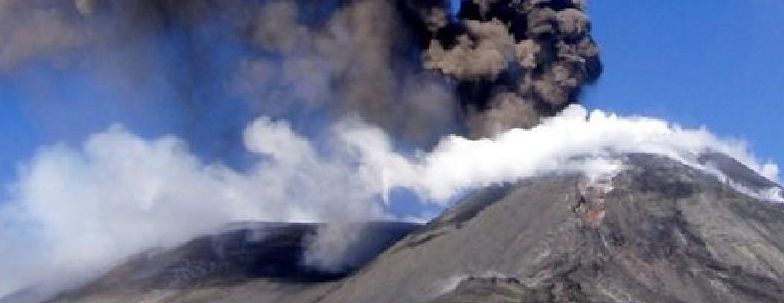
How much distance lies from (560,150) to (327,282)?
12.3 m

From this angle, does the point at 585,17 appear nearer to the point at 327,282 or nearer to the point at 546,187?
the point at 546,187

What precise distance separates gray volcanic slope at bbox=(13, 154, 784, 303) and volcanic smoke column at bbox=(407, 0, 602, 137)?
489 centimetres

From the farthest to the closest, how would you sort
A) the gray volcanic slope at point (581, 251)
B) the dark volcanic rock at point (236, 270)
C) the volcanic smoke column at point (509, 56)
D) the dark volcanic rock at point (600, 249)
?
the dark volcanic rock at point (236, 270), the volcanic smoke column at point (509, 56), the gray volcanic slope at point (581, 251), the dark volcanic rock at point (600, 249)

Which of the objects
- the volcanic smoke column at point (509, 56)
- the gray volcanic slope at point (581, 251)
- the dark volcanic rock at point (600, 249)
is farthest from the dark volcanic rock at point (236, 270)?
the volcanic smoke column at point (509, 56)

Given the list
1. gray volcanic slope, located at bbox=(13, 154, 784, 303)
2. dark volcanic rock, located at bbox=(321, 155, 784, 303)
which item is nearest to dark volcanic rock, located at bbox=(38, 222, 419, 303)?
gray volcanic slope, located at bbox=(13, 154, 784, 303)

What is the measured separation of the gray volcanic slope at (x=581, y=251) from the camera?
5988cm

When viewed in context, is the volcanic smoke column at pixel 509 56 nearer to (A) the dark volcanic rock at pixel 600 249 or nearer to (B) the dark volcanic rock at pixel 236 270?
(A) the dark volcanic rock at pixel 600 249

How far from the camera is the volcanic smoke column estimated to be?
63.1m

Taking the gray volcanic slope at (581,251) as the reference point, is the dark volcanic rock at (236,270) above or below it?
above

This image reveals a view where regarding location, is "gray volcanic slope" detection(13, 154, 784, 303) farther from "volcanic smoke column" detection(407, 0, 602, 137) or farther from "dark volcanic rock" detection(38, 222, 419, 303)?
"volcanic smoke column" detection(407, 0, 602, 137)

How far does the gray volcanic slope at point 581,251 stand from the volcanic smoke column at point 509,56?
4.89 meters

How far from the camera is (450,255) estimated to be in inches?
2507

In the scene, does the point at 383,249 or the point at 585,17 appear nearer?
the point at 585,17

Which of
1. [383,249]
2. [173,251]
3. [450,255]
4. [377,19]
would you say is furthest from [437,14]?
[173,251]
